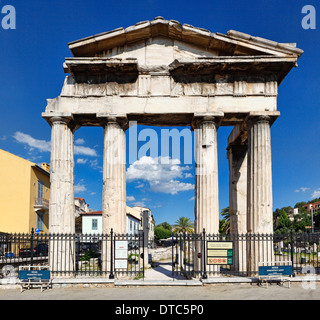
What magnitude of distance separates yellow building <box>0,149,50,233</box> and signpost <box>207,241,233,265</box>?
67.1ft

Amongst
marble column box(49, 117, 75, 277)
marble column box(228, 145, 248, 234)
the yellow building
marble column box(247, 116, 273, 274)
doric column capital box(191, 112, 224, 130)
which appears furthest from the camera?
the yellow building

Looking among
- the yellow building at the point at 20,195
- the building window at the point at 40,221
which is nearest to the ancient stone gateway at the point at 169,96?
the yellow building at the point at 20,195

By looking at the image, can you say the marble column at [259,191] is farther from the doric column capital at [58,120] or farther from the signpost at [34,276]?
Answer: the doric column capital at [58,120]

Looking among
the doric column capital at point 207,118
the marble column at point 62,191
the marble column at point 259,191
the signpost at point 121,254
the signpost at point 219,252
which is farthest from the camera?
the doric column capital at point 207,118

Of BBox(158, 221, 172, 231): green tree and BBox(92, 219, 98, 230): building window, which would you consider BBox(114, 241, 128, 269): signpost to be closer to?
BBox(92, 219, 98, 230): building window

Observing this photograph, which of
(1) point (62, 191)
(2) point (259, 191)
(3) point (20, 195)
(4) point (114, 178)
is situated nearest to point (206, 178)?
(2) point (259, 191)

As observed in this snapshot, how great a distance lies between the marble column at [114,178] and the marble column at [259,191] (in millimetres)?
5286

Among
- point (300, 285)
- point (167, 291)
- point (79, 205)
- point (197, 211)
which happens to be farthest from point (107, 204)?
point (79, 205)

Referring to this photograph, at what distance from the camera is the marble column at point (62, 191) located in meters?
13.6

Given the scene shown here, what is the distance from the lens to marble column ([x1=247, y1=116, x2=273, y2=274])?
1341 cm

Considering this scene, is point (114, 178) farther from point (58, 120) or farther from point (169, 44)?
point (169, 44)

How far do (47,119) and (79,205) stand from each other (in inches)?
2184

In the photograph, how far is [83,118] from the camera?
49.5 feet

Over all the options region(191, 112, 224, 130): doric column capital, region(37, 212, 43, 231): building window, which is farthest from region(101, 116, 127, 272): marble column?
region(37, 212, 43, 231): building window
